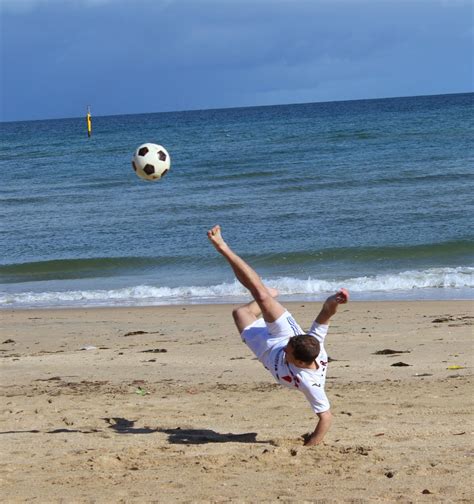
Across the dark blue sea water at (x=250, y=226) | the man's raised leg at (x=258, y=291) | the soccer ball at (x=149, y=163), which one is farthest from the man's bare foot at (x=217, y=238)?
the dark blue sea water at (x=250, y=226)

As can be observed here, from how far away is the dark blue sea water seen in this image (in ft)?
53.0

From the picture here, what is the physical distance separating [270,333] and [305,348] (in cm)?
49

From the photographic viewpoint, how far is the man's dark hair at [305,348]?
20.6ft

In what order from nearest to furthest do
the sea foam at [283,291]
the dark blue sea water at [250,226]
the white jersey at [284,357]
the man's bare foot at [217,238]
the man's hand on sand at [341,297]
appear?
the man's hand on sand at [341,297], the white jersey at [284,357], the man's bare foot at [217,238], the sea foam at [283,291], the dark blue sea water at [250,226]

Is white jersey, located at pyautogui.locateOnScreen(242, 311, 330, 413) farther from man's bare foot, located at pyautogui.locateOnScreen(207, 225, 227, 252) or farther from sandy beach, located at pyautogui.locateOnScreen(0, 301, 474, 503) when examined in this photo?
man's bare foot, located at pyautogui.locateOnScreen(207, 225, 227, 252)

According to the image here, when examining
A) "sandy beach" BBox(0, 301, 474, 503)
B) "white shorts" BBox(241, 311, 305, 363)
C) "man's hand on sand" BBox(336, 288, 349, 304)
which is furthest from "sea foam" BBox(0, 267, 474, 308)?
"man's hand on sand" BBox(336, 288, 349, 304)

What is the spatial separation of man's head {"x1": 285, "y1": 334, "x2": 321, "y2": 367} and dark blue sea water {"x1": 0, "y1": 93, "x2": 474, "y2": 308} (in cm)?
822

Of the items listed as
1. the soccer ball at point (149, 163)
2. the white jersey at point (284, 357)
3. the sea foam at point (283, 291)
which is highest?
the soccer ball at point (149, 163)

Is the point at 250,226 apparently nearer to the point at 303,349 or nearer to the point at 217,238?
the point at 217,238

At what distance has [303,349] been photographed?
6285mm

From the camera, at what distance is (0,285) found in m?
18.1

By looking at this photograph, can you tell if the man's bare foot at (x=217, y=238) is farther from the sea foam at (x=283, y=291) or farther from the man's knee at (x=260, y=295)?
the sea foam at (x=283, y=291)

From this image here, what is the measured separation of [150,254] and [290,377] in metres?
13.6

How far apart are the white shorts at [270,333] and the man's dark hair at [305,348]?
31cm
